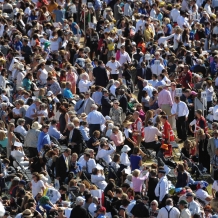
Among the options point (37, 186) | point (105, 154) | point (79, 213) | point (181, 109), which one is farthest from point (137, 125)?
point (79, 213)

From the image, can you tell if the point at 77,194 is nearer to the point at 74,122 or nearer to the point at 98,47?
the point at 74,122

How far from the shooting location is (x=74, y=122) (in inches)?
1141

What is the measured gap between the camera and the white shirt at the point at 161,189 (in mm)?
26094

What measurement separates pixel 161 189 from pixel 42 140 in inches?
136

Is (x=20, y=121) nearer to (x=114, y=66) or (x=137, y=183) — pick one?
(x=137, y=183)

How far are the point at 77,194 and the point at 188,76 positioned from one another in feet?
31.0

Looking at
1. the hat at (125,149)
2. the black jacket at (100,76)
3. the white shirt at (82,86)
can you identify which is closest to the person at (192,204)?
the hat at (125,149)

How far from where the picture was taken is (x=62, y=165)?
26.8 meters

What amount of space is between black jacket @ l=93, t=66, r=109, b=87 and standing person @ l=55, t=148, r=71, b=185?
6.93 meters

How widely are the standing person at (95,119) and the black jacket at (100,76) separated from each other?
3.71m

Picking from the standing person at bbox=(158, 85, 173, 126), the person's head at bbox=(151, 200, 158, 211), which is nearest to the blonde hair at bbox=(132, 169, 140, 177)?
the person's head at bbox=(151, 200, 158, 211)

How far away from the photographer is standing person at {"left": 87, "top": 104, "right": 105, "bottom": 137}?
98.0 ft

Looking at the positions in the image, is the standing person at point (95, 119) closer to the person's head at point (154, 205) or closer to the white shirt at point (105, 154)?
the white shirt at point (105, 154)

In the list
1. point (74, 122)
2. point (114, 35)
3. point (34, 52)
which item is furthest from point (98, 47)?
point (74, 122)
